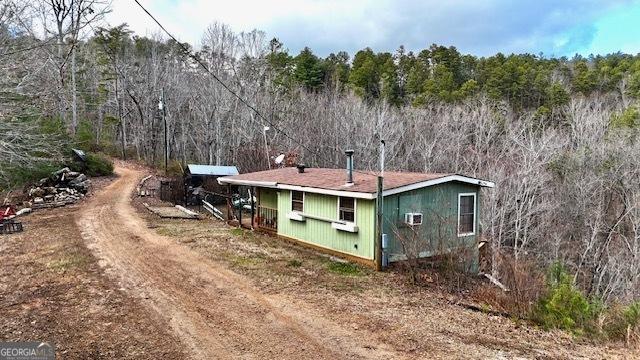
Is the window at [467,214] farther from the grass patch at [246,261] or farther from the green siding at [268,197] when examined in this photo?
the green siding at [268,197]

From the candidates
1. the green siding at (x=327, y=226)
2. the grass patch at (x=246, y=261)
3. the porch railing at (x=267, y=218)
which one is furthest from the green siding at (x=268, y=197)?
the grass patch at (x=246, y=261)

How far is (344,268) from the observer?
1016 centimetres

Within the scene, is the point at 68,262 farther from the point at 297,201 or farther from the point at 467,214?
the point at 467,214

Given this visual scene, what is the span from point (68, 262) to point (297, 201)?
5941 mm

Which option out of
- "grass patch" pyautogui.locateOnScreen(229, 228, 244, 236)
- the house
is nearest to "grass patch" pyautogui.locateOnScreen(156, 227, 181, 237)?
"grass patch" pyautogui.locateOnScreen(229, 228, 244, 236)

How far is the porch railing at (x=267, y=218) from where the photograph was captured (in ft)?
47.8

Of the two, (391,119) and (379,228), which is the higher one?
(391,119)

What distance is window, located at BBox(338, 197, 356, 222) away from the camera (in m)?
10.9

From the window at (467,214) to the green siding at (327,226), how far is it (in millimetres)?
2616

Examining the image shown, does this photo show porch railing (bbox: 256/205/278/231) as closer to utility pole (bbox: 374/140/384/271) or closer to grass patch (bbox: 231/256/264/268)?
grass patch (bbox: 231/256/264/268)

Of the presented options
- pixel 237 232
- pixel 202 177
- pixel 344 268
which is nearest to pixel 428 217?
pixel 344 268

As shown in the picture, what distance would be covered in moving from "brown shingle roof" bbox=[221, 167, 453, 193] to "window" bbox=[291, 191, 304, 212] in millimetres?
316

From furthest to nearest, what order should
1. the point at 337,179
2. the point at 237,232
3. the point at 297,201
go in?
the point at 237,232, the point at 297,201, the point at 337,179


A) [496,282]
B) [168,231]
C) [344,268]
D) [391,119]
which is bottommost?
[496,282]
